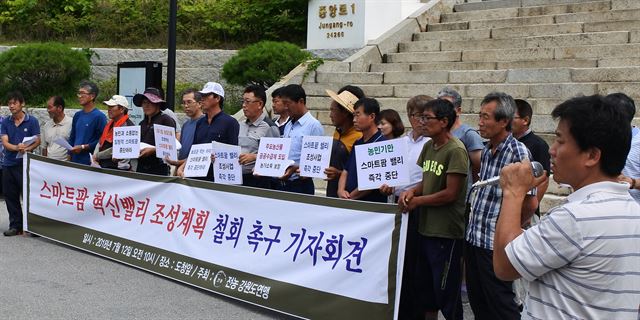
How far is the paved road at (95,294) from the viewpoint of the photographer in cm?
567

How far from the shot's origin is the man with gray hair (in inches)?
172

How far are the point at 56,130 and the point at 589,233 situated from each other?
26.9 feet

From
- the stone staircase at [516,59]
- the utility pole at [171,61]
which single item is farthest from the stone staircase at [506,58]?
the utility pole at [171,61]

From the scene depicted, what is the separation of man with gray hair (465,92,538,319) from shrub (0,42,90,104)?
12.7 m

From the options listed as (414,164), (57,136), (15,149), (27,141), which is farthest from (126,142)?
(414,164)

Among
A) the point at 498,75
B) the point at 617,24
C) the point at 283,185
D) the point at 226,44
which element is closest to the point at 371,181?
the point at 283,185

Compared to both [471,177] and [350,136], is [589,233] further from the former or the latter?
[350,136]

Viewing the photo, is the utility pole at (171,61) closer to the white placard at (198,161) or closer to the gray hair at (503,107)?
the white placard at (198,161)

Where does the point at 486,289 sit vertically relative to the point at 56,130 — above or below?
below

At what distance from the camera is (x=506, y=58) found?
37.8ft

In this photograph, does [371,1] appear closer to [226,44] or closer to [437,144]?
[226,44]

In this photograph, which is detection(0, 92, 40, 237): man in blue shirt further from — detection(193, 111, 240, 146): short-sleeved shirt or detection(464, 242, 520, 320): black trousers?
detection(464, 242, 520, 320): black trousers

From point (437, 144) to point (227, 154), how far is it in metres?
2.51

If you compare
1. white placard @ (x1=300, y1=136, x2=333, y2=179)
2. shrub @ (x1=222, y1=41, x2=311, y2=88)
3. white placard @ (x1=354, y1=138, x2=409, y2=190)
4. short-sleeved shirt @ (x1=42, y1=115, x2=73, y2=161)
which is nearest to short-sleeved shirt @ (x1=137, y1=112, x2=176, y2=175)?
short-sleeved shirt @ (x1=42, y1=115, x2=73, y2=161)
